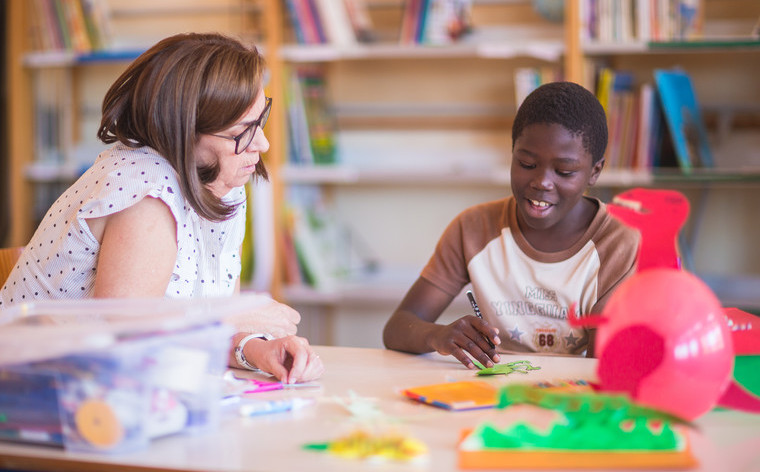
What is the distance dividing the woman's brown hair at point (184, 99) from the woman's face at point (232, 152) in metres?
0.01

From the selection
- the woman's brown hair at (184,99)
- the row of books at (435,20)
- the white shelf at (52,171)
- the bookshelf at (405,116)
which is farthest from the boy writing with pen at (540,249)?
the white shelf at (52,171)

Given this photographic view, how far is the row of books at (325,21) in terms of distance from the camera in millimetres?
2896

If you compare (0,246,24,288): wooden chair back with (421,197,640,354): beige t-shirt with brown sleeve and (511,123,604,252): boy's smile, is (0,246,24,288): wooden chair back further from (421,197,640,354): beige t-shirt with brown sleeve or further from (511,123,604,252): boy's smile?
(511,123,604,252): boy's smile

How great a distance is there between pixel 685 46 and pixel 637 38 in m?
0.15

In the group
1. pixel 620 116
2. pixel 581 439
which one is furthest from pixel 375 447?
pixel 620 116

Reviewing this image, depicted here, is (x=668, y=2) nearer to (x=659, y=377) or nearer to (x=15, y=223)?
(x=659, y=377)

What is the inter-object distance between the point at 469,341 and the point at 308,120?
6.02 feet

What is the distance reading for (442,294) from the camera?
65.9 inches

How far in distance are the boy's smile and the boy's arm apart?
0.25 meters

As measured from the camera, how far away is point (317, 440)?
3.10 ft

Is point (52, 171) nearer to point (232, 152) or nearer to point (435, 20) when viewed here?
point (435, 20)

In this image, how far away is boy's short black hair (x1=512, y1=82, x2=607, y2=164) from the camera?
1.51m

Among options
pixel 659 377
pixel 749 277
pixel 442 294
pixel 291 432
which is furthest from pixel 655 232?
pixel 749 277

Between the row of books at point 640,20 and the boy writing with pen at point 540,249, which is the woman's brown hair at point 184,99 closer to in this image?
the boy writing with pen at point 540,249
